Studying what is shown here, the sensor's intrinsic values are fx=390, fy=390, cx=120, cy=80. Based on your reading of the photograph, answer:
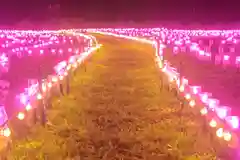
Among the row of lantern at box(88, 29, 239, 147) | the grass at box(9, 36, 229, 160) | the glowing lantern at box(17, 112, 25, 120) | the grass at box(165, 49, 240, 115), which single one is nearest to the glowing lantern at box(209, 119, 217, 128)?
the row of lantern at box(88, 29, 239, 147)

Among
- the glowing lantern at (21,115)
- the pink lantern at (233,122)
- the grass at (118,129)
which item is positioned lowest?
the grass at (118,129)

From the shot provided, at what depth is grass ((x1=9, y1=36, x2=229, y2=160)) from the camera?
5.50 m

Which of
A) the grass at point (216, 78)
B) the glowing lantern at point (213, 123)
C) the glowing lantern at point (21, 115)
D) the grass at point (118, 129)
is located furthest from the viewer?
the grass at point (216, 78)

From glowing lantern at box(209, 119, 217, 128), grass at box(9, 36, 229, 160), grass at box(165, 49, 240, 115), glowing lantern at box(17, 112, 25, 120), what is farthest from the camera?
grass at box(165, 49, 240, 115)

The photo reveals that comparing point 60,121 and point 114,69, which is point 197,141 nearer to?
point 60,121

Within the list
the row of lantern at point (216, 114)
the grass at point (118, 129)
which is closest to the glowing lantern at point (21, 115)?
the grass at point (118, 129)

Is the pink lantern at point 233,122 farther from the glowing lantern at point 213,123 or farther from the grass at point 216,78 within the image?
the grass at point 216,78

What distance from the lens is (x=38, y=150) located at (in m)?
5.58

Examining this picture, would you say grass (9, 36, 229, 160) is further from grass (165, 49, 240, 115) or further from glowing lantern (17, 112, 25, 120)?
grass (165, 49, 240, 115)

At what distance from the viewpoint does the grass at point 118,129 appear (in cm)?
550

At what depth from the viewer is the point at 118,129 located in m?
6.54

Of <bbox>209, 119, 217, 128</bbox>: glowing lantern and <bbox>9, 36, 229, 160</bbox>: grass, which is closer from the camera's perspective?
<bbox>9, 36, 229, 160</bbox>: grass

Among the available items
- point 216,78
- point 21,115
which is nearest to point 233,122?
point 21,115

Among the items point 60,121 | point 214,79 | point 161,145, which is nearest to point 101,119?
point 60,121
